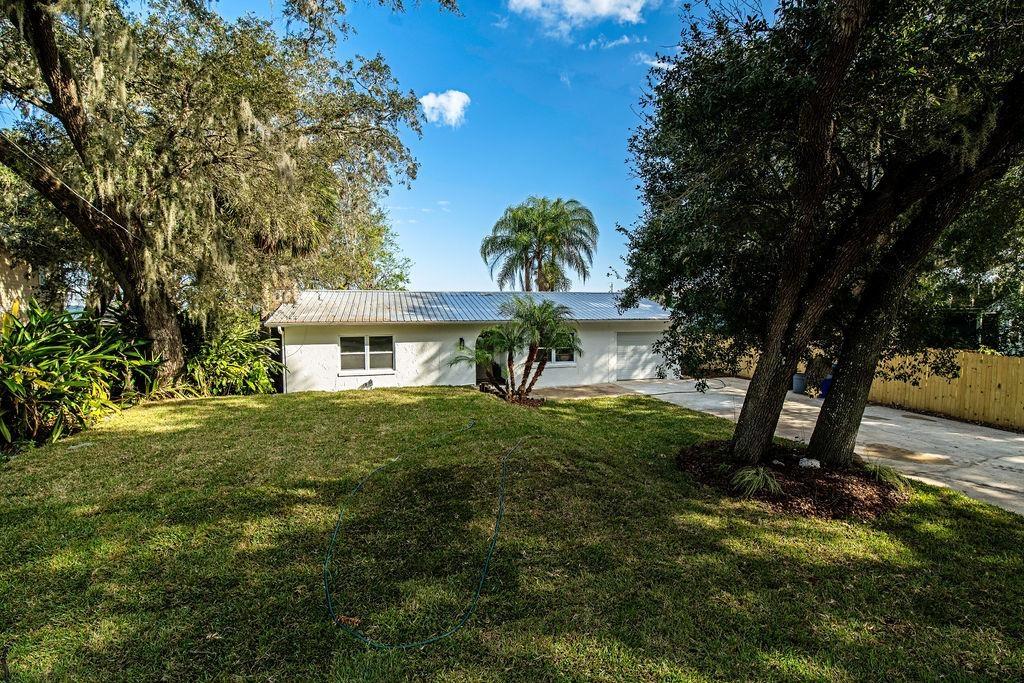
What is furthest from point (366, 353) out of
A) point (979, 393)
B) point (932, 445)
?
point (979, 393)

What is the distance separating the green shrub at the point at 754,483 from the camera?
4496 mm

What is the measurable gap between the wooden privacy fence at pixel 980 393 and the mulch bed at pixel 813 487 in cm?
497

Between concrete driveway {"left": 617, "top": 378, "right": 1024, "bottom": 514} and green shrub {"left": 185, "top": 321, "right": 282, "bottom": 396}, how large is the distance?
986 cm

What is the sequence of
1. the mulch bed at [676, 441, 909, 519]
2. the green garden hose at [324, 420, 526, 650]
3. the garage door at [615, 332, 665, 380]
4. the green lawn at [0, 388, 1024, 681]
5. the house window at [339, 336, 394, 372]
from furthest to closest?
the garage door at [615, 332, 665, 380] → the house window at [339, 336, 394, 372] → the mulch bed at [676, 441, 909, 519] → the green garden hose at [324, 420, 526, 650] → the green lawn at [0, 388, 1024, 681]

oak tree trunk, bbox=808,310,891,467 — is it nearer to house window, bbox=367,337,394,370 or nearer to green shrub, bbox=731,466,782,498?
green shrub, bbox=731,466,782,498

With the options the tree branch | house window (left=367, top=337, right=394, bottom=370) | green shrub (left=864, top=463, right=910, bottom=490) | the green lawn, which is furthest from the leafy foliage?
house window (left=367, top=337, right=394, bottom=370)

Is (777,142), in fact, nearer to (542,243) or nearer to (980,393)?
(980,393)

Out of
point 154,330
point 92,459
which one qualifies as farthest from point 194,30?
point 92,459

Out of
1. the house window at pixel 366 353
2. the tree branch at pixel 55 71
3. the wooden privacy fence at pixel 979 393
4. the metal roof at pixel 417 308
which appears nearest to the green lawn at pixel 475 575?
the tree branch at pixel 55 71

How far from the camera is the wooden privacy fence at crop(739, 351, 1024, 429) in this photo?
8.38 metres

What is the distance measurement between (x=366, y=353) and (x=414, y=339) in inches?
54.5

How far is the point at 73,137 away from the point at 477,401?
7.88 metres

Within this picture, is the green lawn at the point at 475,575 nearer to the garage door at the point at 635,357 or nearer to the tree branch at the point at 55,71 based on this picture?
the tree branch at the point at 55,71

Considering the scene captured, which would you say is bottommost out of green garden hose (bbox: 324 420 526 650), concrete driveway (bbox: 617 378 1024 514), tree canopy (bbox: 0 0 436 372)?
green garden hose (bbox: 324 420 526 650)
